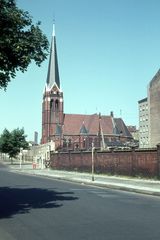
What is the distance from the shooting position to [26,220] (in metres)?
13.4

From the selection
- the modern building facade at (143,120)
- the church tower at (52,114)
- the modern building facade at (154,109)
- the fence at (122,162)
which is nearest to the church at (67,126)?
the church tower at (52,114)

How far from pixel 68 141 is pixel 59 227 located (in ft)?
383

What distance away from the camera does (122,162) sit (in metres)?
44.8

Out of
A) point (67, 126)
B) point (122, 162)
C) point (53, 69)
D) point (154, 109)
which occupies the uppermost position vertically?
point (53, 69)

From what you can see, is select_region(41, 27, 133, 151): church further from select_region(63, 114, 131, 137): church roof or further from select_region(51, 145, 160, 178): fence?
select_region(51, 145, 160, 178): fence

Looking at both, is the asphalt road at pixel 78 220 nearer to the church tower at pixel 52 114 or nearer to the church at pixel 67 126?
the church at pixel 67 126

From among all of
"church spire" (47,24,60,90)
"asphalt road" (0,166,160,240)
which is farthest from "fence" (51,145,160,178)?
"church spire" (47,24,60,90)

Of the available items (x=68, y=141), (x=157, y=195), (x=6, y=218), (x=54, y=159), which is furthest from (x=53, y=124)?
(x=6, y=218)

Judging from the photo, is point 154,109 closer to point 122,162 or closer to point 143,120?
point 122,162

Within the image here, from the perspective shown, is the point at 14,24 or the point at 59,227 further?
the point at 14,24

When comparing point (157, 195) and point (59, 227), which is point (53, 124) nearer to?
point (157, 195)

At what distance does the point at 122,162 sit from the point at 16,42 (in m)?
31.2

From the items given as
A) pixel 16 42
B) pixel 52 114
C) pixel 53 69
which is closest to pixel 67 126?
pixel 52 114

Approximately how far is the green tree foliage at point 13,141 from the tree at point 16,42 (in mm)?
83880
